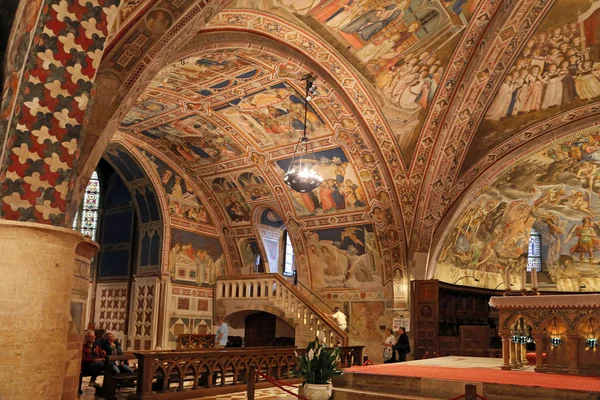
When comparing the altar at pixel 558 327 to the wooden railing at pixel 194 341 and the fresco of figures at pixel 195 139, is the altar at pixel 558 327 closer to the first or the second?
the wooden railing at pixel 194 341

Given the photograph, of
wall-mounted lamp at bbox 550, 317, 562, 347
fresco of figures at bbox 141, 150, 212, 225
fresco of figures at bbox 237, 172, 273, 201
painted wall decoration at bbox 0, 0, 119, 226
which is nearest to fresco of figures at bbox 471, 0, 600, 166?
fresco of figures at bbox 237, 172, 273, 201

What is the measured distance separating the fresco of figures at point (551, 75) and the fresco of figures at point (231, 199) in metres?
7.62

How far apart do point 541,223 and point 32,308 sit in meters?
18.2

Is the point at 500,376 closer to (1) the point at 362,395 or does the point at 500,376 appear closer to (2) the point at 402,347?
(1) the point at 362,395

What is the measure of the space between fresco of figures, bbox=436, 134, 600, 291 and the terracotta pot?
404 inches

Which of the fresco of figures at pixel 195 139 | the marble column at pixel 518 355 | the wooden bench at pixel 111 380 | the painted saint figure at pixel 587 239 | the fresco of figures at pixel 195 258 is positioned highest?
the fresco of figures at pixel 195 139

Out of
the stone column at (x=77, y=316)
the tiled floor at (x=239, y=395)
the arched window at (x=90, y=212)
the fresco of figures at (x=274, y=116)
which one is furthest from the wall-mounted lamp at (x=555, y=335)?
the arched window at (x=90, y=212)

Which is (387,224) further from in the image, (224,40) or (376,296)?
(224,40)

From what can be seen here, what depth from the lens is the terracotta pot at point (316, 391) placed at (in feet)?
22.4

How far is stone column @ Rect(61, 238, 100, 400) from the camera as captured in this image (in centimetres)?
524

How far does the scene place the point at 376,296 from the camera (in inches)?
661

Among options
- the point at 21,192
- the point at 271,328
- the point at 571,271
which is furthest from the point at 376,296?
the point at 21,192

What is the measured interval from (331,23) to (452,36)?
272 centimetres

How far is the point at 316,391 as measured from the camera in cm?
684
